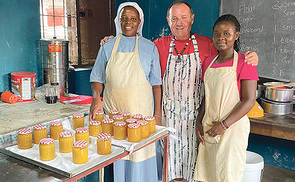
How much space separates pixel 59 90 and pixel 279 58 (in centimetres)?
257

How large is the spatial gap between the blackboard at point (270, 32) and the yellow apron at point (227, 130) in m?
1.55

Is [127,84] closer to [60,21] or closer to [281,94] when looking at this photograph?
[281,94]

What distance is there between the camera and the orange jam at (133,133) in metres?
A: 1.78

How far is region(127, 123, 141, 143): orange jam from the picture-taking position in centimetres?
178

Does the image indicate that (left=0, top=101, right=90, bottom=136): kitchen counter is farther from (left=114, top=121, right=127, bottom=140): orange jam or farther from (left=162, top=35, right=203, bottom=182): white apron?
(left=162, top=35, right=203, bottom=182): white apron

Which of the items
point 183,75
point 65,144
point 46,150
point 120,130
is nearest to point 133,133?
point 120,130

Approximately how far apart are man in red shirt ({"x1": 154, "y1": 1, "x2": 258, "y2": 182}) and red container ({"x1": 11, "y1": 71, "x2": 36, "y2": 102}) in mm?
1262

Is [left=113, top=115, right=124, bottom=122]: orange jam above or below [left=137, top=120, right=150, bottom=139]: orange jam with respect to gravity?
above

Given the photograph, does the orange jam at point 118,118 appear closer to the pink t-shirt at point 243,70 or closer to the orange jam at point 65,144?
the orange jam at point 65,144

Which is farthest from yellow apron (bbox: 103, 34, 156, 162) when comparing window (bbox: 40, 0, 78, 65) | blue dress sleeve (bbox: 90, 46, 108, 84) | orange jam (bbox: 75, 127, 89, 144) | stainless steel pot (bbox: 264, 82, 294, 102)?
window (bbox: 40, 0, 78, 65)

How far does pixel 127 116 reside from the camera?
2080 millimetres

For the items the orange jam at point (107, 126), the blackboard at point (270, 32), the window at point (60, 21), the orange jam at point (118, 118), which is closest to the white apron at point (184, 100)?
the orange jam at point (118, 118)

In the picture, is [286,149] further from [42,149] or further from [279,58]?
[42,149]

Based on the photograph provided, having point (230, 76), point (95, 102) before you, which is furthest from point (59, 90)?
point (230, 76)
